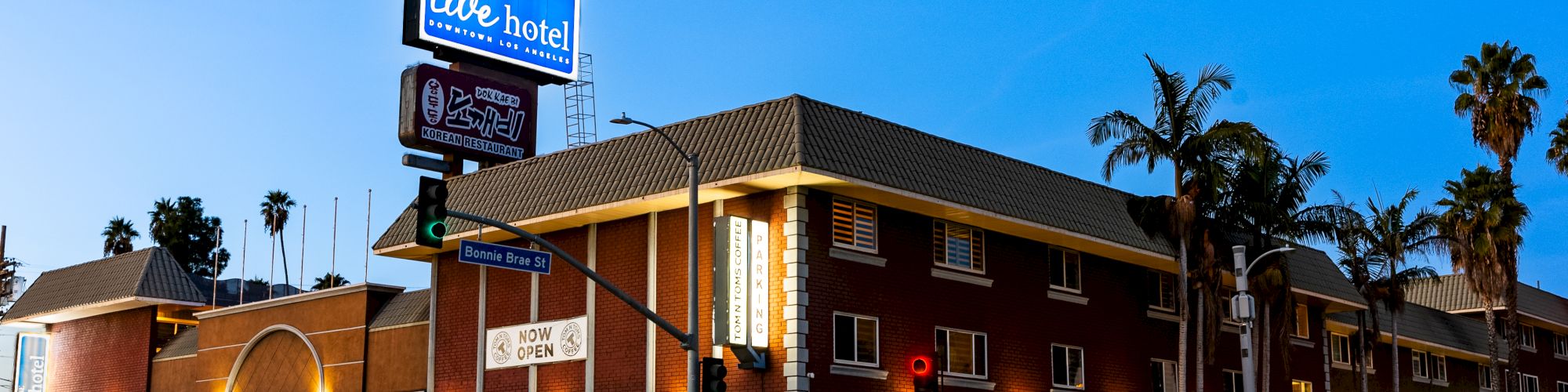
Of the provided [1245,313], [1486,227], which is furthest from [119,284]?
[1486,227]

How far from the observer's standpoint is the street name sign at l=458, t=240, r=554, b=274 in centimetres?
2477

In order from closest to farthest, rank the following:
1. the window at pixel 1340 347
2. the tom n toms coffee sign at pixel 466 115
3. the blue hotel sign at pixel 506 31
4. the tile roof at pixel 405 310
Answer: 1. the tile roof at pixel 405 310
2. the tom n toms coffee sign at pixel 466 115
3. the blue hotel sign at pixel 506 31
4. the window at pixel 1340 347

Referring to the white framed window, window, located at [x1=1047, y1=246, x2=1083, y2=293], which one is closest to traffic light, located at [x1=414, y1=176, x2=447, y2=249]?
window, located at [x1=1047, y1=246, x2=1083, y2=293]

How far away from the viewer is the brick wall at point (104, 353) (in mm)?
50656

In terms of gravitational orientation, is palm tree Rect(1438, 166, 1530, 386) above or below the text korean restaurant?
above

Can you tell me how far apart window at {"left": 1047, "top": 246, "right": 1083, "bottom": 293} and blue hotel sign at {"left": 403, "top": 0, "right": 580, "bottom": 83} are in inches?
699

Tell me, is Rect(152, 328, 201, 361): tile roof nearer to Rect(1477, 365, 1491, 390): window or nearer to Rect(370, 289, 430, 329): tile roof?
Rect(370, 289, 430, 329): tile roof

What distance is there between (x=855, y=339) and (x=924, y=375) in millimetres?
4015

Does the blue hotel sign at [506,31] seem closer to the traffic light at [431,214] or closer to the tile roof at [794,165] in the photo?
the tile roof at [794,165]

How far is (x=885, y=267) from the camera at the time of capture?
32.7m

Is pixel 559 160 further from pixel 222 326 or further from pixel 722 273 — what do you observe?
pixel 222 326

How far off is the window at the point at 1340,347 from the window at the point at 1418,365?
7.88 metres

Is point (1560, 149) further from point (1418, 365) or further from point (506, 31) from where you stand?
point (506, 31)

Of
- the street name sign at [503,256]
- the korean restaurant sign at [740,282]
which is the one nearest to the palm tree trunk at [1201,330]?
the korean restaurant sign at [740,282]
